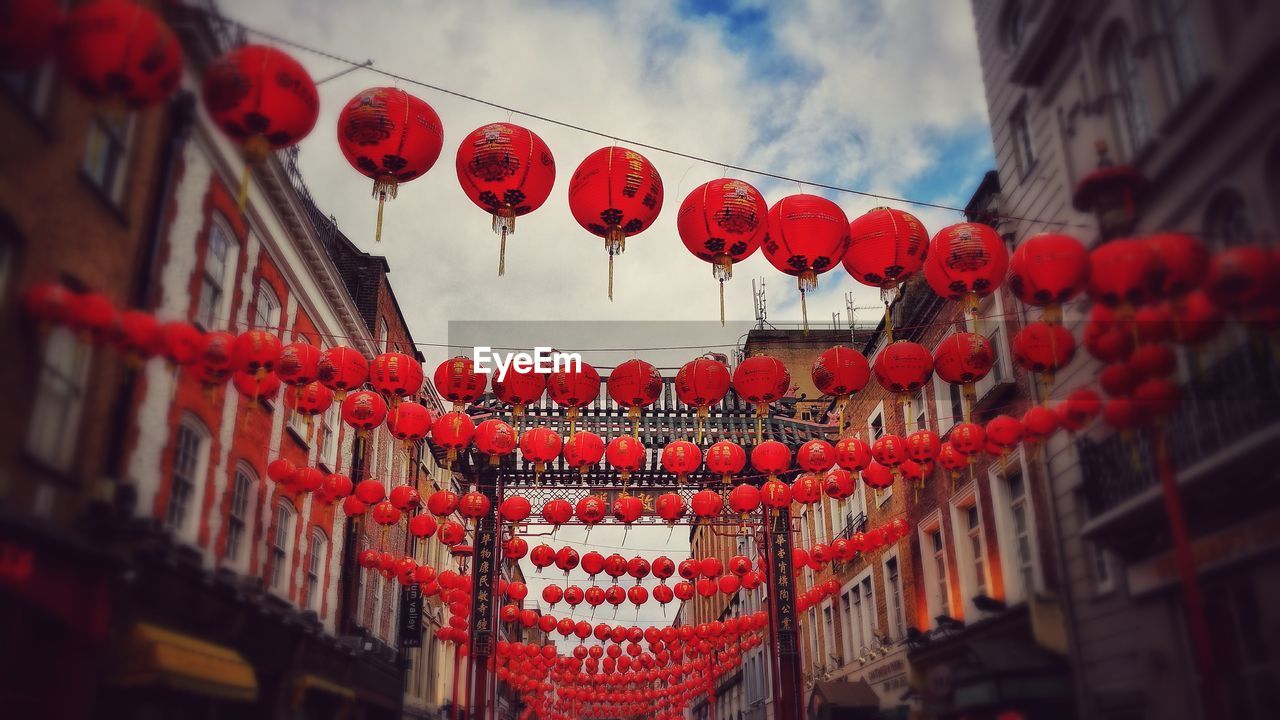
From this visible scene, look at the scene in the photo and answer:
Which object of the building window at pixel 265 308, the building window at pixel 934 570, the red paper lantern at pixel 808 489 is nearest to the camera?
the building window at pixel 265 308

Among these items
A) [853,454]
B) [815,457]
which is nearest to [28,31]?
[853,454]

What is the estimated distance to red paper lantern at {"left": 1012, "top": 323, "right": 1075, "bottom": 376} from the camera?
9344 mm

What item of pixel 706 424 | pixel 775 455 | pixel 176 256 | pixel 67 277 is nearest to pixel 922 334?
pixel 775 455

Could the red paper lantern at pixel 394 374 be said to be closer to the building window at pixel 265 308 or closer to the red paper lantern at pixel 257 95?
the building window at pixel 265 308

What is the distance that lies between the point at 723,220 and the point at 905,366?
3.80 meters

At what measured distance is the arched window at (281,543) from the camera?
48.4 ft

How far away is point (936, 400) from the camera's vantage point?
59.4 ft

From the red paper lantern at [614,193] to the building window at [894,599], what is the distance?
14.3 m

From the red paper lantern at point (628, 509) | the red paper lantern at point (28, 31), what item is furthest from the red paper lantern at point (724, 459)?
the red paper lantern at point (28, 31)

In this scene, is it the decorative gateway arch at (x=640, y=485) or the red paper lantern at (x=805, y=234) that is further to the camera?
the decorative gateway arch at (x=640, y=485)

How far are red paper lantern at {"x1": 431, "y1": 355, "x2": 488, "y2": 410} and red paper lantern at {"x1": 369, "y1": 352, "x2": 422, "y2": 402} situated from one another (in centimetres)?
34

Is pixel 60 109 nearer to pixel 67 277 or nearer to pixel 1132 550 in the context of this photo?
pixel 67 277

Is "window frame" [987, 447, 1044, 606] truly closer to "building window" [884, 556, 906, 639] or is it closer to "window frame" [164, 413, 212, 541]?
"building window" [884, 556, 906, 639]

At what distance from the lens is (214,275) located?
484 inches
